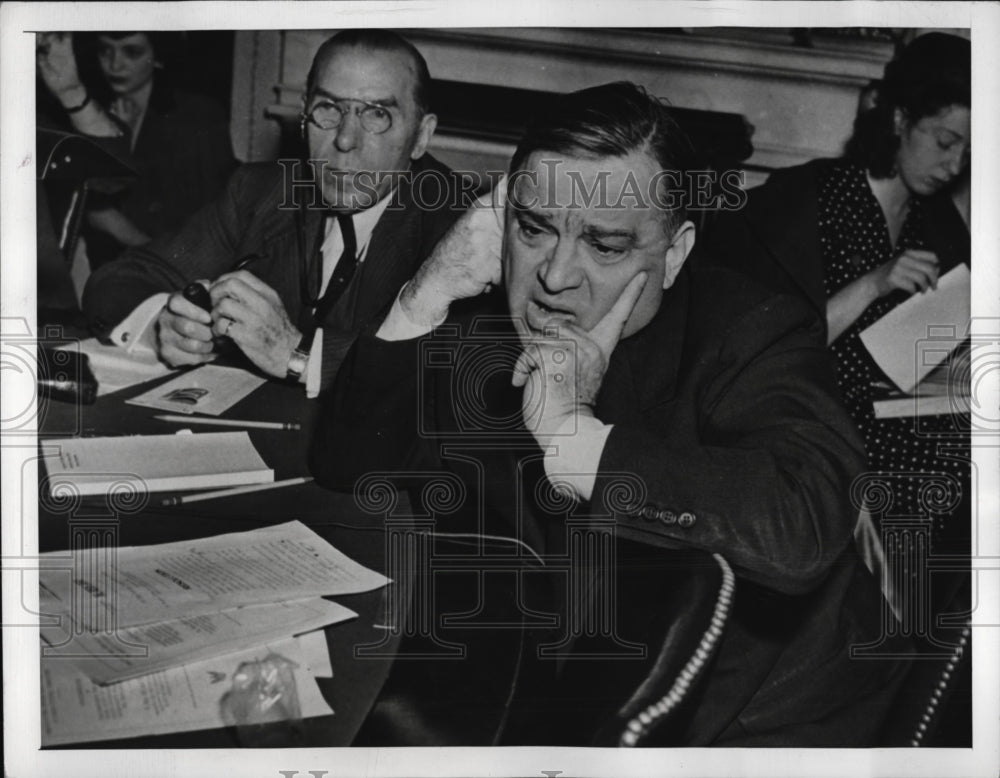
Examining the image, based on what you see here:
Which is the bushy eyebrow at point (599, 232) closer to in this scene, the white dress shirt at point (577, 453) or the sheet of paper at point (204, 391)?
the white dress shirt at point (577, 453)

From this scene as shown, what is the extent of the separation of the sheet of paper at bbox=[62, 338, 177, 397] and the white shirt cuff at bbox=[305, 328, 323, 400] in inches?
10.0

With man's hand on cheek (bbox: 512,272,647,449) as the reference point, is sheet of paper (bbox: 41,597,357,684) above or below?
below

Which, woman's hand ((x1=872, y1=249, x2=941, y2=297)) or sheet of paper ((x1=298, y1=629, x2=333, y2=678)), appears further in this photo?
woman's hand ((x1=872, y1=249, x2=941, y2=297))

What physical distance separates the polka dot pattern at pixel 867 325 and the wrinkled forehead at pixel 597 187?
0.31 metres

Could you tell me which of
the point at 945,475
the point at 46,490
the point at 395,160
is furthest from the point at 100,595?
the point at 945,475

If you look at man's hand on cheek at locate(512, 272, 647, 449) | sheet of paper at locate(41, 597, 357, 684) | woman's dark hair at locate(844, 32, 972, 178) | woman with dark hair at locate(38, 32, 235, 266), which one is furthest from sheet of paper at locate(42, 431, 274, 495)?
woman's dark hair at locate(844, 32, 972, 178)

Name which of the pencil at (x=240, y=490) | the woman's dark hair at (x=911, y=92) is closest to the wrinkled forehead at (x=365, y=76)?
the pencil at (x=240, y=490)

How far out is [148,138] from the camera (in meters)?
1.85

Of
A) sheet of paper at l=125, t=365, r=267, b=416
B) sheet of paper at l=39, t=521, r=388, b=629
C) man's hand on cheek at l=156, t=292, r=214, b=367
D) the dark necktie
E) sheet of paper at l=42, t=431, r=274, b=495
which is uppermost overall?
the dark necktie

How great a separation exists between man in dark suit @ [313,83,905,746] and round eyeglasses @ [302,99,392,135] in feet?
0.71

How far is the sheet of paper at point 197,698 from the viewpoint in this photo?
1690mm

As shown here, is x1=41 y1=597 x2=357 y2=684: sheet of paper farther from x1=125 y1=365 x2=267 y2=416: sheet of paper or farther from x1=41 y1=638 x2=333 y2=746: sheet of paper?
x1=125 y1=365 x2=267 y2=416: sheet of paper

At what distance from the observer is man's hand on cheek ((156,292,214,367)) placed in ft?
6.03

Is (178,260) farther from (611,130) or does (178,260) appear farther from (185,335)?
(611,130)
